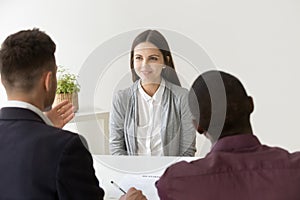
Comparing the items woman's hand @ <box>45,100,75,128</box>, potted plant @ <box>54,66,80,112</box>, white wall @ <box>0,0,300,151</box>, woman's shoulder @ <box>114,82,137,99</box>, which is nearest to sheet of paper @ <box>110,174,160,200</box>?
woman's hand @ <box>45,100,75,128</box>

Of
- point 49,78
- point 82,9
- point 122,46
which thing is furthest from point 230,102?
point 82,9

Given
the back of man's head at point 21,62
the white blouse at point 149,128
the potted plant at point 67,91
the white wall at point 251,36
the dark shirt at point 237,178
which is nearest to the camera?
the dark shirt at point 237,178

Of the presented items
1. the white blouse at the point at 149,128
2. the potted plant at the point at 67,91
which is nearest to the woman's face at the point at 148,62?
the white blouse at the point at 149,128

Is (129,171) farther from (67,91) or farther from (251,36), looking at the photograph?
(251,36)

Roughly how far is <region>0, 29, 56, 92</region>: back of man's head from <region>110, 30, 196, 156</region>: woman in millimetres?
727

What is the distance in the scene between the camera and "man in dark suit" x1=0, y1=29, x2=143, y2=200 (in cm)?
94

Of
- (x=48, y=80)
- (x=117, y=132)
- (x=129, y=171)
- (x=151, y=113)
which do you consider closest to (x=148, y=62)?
(x=151, y=113)

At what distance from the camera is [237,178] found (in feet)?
2.97

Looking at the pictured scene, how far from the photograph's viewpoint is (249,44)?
2734 millimetres

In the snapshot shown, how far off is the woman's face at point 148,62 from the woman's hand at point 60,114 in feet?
1.46

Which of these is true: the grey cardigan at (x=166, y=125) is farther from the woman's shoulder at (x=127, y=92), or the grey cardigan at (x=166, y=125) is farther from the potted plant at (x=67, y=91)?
the potted plant at (x=67, y=91)

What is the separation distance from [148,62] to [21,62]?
775mm

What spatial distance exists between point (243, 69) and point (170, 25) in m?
0.56

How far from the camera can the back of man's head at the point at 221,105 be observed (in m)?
0.99
